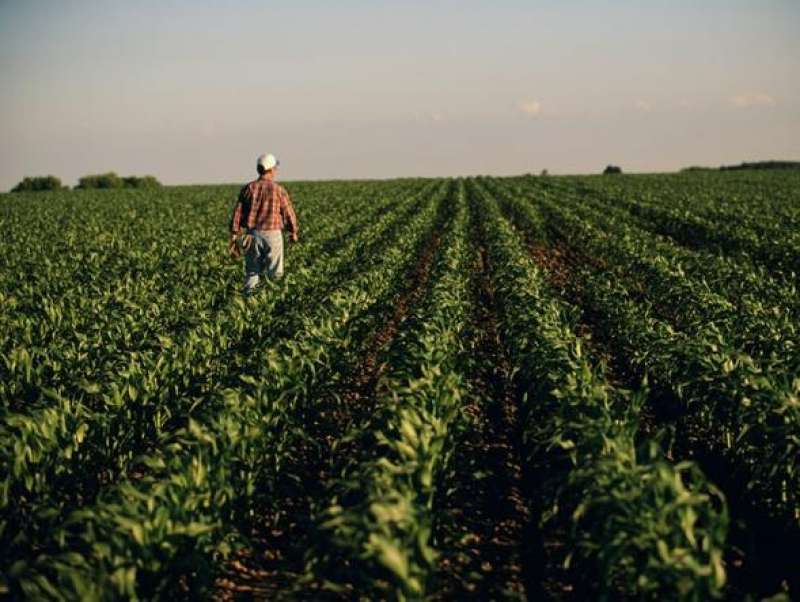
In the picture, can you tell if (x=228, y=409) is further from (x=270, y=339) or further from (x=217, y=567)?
(x=270, y=339)

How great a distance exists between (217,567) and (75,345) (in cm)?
439

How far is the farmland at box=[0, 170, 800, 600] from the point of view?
365 centimetres

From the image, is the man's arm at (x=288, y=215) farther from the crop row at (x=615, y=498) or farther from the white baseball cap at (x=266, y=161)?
the crop row at (x=615, y=498)

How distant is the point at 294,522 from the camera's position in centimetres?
538

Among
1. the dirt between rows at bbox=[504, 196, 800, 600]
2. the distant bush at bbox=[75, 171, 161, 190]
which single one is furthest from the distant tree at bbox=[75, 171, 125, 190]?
the dirt between rows at bbox=[504, 196, 800, 600]

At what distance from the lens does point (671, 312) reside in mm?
11727

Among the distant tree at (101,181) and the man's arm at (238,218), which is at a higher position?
the distant tree at (101,181)

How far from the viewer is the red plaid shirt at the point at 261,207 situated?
10.9 m

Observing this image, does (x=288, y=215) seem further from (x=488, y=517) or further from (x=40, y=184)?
(x=40, y=184)

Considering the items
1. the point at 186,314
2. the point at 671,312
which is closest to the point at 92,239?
the point at 186,314

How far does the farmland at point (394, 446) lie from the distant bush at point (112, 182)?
8416cm

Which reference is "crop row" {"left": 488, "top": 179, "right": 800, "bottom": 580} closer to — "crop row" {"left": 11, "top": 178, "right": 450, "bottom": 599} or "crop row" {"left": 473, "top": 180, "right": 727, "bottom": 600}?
"crop row" {"left": 473, "top": 180, "right": 727, "bottom": 600}

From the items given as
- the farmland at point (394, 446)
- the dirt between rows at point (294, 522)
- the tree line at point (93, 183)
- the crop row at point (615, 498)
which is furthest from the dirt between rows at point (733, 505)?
the tree line at point (93, 183)

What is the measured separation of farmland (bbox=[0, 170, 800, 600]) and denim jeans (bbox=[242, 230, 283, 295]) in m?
0.40
